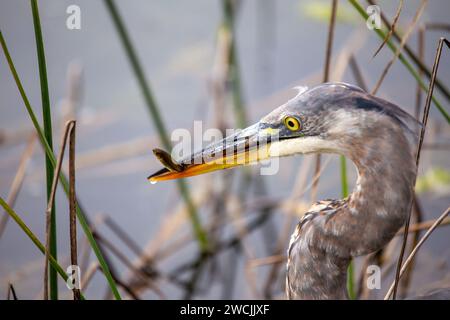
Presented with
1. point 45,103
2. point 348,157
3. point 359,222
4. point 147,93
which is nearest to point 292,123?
point 348,157

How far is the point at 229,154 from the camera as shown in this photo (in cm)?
161

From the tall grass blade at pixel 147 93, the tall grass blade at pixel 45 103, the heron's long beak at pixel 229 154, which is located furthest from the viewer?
the tall grass blade at pixel 147 93

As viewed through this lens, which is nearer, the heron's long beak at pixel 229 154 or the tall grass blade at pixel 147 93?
the heron's long beak at pixel 229 154

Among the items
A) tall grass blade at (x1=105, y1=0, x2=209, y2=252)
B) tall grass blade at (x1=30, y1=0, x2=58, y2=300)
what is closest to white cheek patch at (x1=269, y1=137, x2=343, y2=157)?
tall grass blade at (x1=30, y1=0, x2=58, y2=300)

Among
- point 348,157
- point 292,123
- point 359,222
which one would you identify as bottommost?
point 359,222

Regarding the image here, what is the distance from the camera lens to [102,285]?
307 centimetres

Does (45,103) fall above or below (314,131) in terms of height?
above

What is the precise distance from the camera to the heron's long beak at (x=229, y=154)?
61.6 inches

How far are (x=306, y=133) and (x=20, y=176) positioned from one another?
1393 mm

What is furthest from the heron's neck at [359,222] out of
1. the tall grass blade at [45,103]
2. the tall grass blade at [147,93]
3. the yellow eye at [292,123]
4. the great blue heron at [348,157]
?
the tall grass blade at [147,93]

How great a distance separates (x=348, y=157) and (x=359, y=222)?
0.18 meters

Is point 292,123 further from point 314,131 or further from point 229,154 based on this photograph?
point 229,154

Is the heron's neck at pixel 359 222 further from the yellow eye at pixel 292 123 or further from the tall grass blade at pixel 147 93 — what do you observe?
the tall grass blade at pixel 147 93

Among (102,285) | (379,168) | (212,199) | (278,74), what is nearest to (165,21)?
(278,74)
